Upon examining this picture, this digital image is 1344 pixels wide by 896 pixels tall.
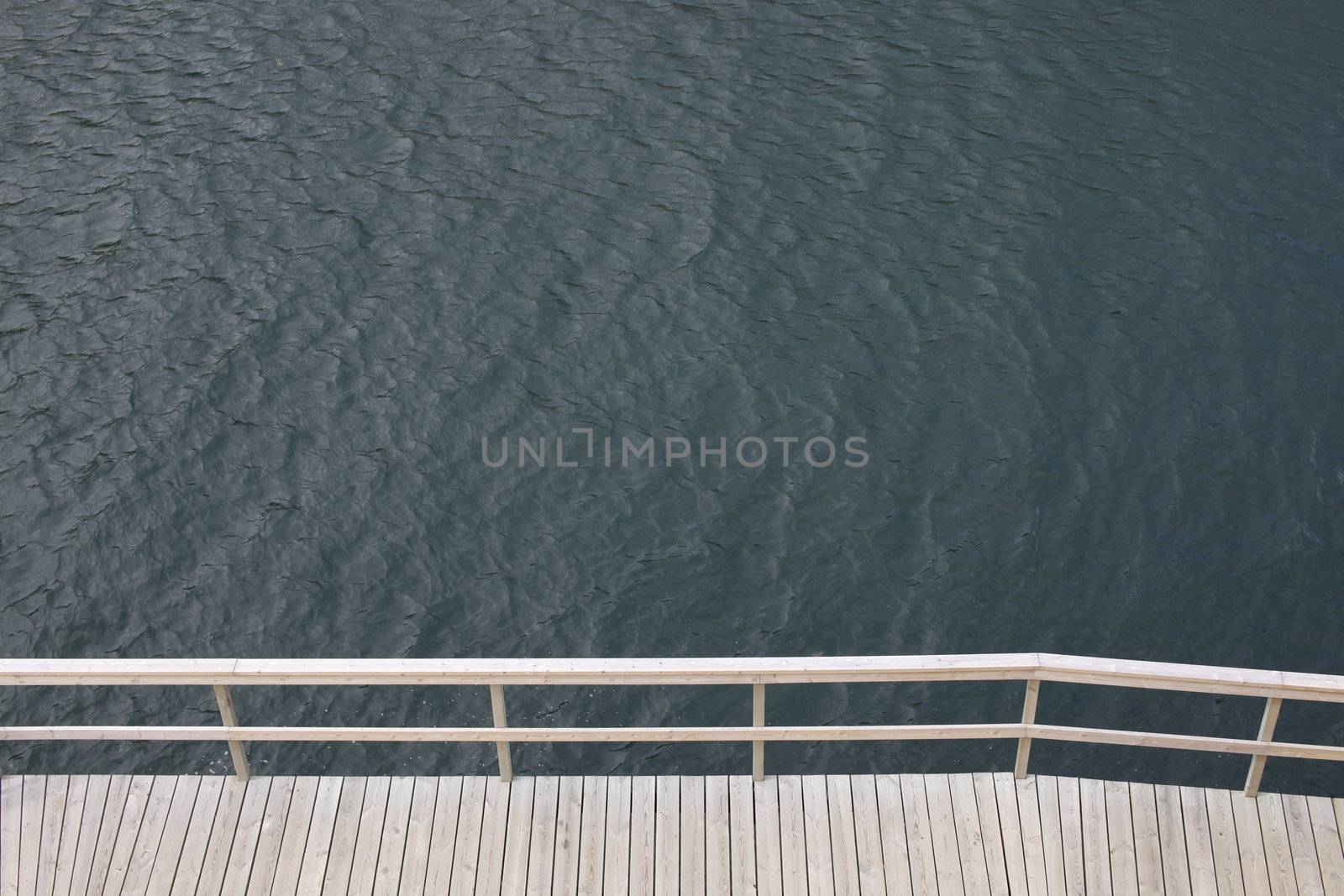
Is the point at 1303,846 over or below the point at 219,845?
over

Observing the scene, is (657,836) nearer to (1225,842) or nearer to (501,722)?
(501,722)

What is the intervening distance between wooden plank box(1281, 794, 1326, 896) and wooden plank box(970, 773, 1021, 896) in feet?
6.54

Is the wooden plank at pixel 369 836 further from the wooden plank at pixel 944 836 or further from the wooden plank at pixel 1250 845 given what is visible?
the wooden plank at pixel 1250 845

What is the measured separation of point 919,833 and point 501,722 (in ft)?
10.4

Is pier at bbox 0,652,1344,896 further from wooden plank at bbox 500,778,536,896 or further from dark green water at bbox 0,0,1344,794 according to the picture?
dark green water at bbox 0,0,1344,794

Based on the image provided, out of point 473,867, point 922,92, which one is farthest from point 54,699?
point 922,92

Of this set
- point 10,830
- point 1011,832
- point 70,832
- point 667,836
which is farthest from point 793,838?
point 10,830

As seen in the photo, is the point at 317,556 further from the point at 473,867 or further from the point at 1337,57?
the point at 1337,57

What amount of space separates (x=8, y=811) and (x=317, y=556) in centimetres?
650

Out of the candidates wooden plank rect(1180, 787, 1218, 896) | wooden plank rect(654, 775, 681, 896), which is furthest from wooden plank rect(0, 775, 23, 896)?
wooden plank rect(1180, 787, 1218, 896)

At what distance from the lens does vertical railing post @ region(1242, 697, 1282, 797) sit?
Result: 9.33m

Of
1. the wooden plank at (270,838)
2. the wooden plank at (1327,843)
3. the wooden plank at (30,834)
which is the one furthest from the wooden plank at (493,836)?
the wooden plank at (1327,843)

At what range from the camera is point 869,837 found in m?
9.83

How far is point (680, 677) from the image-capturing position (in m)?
9.31
